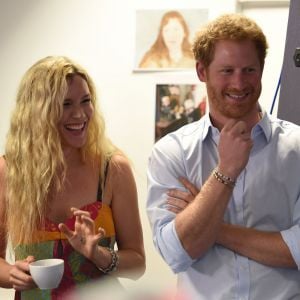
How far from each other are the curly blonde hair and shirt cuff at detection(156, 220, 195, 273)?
0.46 m

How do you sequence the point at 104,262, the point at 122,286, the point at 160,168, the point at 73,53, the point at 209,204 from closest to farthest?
1. the point at 122,286
2. the point at 209,204
3. the point at 160,168
4. the point at 104,262
5. the point at 73,53

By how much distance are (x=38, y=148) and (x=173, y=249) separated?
0.68 metres

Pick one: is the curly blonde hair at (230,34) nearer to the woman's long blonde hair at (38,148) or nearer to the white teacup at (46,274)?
the woman's long blonde hair at (38,148)

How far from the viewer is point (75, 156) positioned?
70.9 inches


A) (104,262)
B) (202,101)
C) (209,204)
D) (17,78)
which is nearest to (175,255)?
(209,204)

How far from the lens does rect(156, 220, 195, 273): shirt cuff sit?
4.26 ft

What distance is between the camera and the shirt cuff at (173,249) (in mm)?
1299

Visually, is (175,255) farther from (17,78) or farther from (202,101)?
(17,78)

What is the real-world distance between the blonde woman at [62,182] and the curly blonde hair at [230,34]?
0.51 m

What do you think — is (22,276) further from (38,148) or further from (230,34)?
(230,34)

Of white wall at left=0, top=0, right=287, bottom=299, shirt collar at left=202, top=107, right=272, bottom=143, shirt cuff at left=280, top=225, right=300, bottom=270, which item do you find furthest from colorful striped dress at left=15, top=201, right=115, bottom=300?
white wall at left=0, top=0, right=287, bottom=299

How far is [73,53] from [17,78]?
37 cm

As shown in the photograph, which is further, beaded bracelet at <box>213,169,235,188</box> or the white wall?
the white wall

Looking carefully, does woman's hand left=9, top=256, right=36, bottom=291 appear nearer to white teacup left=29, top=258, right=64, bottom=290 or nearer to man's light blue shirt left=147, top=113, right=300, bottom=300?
white teacup left=29, top=258, right=64, bottom=290
